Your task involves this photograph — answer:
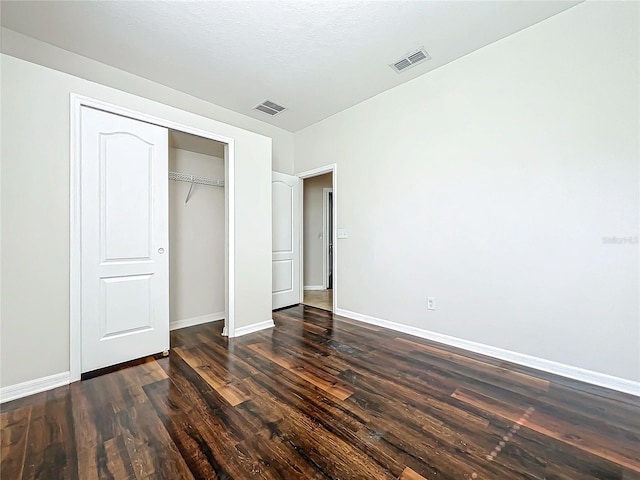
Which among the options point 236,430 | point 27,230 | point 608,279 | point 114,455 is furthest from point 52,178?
point 608,279

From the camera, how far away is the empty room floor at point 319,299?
14.7ft

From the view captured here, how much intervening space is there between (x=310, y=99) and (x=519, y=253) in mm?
3029

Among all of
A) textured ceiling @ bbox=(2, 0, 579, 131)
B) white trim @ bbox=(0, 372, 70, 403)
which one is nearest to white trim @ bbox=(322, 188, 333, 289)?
textured ceiling @ bbox=(2, 0, 579, 131)

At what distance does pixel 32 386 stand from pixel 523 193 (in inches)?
165

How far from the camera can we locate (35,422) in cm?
161

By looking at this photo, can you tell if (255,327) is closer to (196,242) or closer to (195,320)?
(195,320)

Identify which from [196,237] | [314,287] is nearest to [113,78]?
[196,237]

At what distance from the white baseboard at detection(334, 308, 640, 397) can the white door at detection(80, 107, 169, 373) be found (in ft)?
8.71

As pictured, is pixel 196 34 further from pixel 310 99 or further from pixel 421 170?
pixel 421 170

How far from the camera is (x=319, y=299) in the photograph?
497 cm

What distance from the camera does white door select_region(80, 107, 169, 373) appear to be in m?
2.19

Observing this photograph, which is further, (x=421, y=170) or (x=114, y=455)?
(x=421, y=170)

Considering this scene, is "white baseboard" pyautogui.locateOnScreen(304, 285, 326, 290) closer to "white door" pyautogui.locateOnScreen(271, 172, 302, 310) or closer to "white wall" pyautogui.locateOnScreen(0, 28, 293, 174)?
"white door" pyautogui.locateOnScreen(271, 172, 302, 310)

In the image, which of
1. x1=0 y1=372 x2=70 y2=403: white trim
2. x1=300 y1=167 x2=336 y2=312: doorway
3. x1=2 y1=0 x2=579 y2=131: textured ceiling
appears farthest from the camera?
x1=300 y1=167 x2=336 y2=312: doorway
